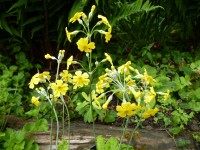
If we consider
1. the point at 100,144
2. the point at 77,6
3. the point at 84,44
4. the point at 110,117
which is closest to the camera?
the point at 84,44

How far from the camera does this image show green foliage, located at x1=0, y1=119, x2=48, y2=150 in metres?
2.48

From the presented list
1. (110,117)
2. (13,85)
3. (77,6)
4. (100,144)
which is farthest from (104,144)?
(77,6)

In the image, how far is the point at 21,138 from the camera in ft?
8.14

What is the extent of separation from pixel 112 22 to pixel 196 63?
84 cm

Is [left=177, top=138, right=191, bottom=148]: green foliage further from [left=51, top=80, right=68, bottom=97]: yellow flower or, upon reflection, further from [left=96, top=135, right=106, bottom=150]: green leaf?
[left=51, top=80, right=68, bottom=97]: yellow flower

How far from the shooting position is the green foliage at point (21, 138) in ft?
8.15

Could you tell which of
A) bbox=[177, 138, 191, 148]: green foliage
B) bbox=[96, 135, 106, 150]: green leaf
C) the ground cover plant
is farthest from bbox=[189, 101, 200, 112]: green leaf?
bbox=[96, 135, 106, 150]: green leaf

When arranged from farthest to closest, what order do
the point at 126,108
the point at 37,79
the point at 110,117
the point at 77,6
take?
the point at 77,6 < the point at 110,117 < the point at 37,79 < the point at 126,108

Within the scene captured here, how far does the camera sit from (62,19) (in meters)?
3.27

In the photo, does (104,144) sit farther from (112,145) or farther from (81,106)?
(81,106)

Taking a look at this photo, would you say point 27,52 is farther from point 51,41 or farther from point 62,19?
point 62,19

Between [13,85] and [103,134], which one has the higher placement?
[13,85]

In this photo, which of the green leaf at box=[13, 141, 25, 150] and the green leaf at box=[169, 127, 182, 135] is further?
the green leaf at box=[169, 127, 182, 135]

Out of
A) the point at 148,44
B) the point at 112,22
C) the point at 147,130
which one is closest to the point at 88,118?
the point at 147,130
